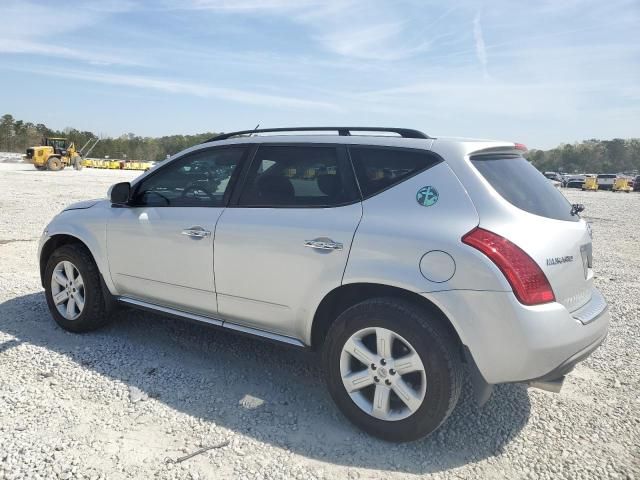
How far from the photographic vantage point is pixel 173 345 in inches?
166

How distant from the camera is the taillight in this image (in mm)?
2521

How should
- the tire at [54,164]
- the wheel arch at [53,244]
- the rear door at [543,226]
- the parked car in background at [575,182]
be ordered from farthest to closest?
1. the parked car in background at [575,182]
2. the tire at [54,164]
3. the wheel arch at [53,244]
4. the rear door at [543,226]

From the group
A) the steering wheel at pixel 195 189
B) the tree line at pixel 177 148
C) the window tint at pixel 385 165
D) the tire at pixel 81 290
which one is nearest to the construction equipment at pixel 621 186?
the tree line at pixel 177 148

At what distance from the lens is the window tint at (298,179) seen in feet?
10.3

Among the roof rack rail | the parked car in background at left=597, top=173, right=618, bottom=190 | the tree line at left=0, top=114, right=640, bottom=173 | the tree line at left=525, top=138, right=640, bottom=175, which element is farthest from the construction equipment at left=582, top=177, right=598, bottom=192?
the tree line at left=525, top=138, right=640, bottom=175

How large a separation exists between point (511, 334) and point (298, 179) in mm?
1652

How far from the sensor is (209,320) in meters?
3.62

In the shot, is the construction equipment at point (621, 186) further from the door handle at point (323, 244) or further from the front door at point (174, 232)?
the door handle at point (323, 244)

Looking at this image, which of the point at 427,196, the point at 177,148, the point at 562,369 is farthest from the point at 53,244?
the point at 177,148

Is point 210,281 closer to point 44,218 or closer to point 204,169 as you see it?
point 204,169

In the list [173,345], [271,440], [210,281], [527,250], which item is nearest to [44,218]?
[173,345]

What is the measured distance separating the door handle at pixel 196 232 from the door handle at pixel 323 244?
851 millimetres

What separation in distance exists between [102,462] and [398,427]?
1.61 meters

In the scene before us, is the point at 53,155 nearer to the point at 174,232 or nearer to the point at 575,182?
the point at 174,232
